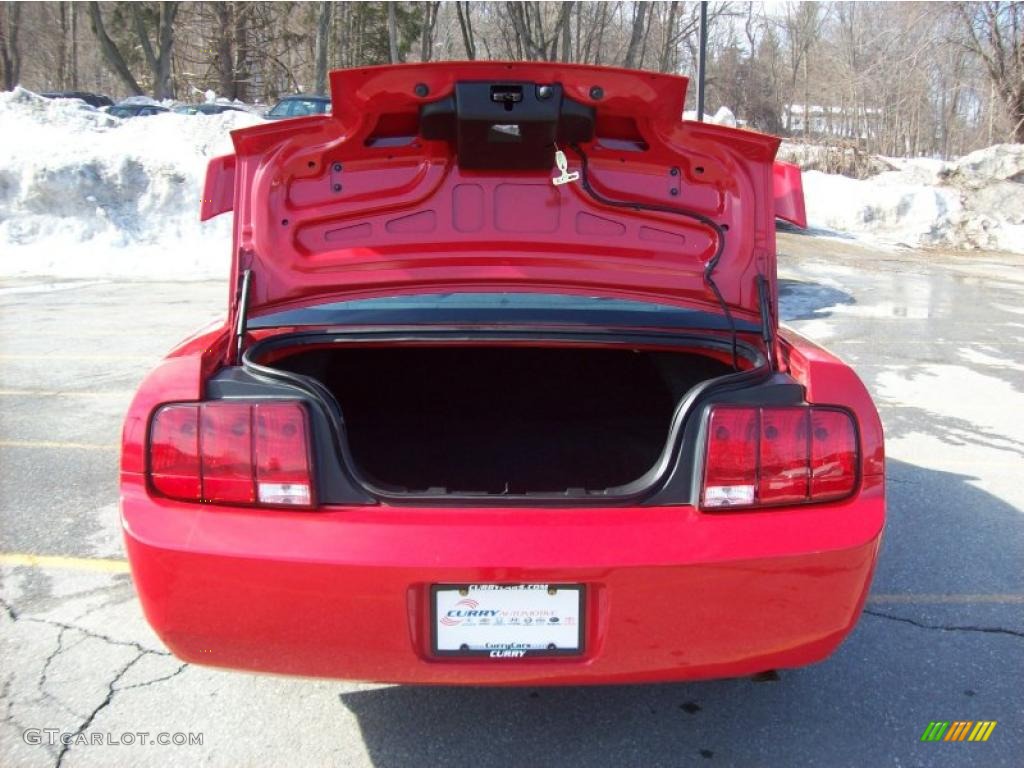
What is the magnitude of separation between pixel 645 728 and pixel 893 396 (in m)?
4.68

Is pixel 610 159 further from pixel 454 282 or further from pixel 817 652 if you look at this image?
pixel 817 652

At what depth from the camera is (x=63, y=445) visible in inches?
196

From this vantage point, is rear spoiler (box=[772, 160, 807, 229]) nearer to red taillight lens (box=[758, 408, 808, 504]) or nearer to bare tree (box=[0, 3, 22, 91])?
red taillight lens (box=[758, 408, 808, 504])

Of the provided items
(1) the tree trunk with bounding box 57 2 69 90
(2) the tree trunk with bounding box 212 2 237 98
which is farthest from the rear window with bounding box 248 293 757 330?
(1) the tree trunk with bounding box 57 2 69 90

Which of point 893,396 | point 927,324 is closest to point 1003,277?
point 927,324

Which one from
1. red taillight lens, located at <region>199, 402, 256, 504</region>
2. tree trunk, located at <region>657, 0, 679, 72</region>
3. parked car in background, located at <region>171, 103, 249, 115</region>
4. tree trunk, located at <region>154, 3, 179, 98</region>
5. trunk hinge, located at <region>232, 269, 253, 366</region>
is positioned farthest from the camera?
tree trunk, located at <region>154, 3, 179, 98</region>

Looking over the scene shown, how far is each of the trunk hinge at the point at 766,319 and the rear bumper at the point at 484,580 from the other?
514 mm

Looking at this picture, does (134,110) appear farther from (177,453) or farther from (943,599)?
(943,599)

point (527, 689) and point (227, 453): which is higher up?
point (227, 453)

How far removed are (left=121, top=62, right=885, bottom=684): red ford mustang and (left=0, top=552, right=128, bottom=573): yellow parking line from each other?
1.31 meters

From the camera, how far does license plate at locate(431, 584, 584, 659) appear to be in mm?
1933

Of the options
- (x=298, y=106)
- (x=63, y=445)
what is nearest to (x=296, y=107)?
(x=298, y=106)
